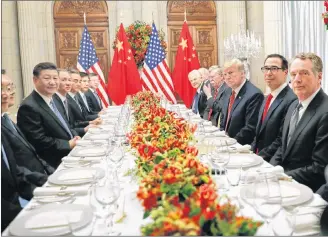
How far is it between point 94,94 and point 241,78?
411cm

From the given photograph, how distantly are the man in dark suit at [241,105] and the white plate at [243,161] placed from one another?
1.49m

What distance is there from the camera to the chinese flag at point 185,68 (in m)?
8.20

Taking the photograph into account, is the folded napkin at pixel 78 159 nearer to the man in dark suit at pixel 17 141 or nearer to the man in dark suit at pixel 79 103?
the man in dark suit at pixel 17 141

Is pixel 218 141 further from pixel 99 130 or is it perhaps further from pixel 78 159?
pixel 99 130

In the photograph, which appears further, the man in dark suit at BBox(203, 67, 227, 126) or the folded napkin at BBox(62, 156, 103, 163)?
the man in dark suit at BBox(203, 67, 227, 126)

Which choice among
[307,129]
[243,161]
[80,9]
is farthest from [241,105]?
[80,9]

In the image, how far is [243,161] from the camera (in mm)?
2520

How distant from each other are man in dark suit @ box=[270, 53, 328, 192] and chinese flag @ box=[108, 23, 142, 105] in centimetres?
543

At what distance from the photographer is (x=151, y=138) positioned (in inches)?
93.4

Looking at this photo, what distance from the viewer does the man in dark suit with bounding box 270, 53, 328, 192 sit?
255cm

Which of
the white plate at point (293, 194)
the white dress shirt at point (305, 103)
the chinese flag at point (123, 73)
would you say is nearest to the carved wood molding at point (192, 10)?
the chinese flag at point (123, 73)

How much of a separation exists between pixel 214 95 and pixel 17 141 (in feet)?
12.8

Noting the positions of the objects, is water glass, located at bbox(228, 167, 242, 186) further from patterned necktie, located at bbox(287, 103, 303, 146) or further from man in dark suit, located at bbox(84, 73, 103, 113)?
man in dark suit, located at bbox(84, 73, 103, 113)

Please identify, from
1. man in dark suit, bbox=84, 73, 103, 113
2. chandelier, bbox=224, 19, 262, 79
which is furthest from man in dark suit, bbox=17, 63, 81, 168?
chandelier, bbox=224, 19, 262, 79
